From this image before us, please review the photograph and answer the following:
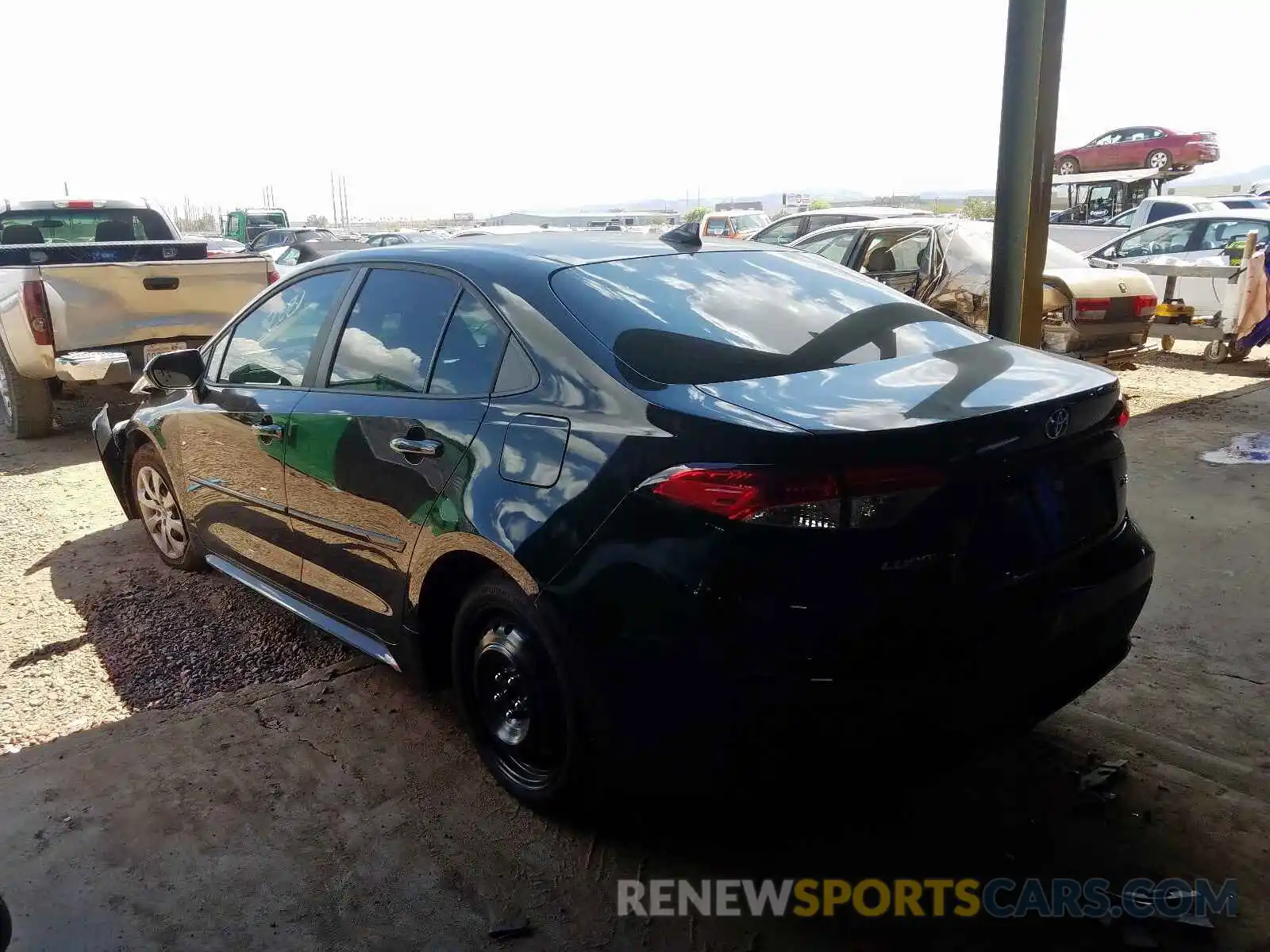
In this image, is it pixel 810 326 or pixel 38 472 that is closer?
pixel 810 326

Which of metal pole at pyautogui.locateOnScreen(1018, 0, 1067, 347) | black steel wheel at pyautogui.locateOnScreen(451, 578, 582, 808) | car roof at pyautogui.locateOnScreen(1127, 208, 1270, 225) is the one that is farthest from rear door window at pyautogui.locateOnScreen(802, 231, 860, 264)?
black steel wheel at pyautogui.locateOnScreen(451, 578, 582, 808)

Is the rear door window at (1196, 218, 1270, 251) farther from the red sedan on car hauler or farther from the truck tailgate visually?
the red sedan on car hauler

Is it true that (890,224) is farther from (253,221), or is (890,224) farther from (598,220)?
(253,221)

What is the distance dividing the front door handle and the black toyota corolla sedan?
3 cm

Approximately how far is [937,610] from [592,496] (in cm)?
83

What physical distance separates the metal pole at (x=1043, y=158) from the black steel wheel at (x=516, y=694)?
3924mm

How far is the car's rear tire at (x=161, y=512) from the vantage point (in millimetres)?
4715

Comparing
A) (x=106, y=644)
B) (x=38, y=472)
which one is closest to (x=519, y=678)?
(x=106, y=644)

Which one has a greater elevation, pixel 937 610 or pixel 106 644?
pixel 937 610

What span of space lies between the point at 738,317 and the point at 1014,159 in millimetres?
3213

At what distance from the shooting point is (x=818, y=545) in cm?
210

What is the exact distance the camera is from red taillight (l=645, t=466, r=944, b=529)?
6.88 ft

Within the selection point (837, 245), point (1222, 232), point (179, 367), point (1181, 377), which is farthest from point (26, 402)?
point (1222, 232)

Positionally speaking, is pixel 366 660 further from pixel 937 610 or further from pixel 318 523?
pixel 937 610
